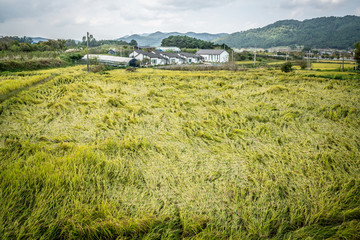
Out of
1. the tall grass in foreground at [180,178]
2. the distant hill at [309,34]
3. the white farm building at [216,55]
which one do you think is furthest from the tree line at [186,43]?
the tall grass in foreground at [180,178]

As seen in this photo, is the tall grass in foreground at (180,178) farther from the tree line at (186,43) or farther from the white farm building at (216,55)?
the tree line at (186,43)

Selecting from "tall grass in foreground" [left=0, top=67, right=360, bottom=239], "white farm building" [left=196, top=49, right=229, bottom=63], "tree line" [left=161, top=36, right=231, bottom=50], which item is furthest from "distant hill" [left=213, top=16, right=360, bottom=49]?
"tall grass in foreground" [left=0, top=67, right=360, bottom=239]

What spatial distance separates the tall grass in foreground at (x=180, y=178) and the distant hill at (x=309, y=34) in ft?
446

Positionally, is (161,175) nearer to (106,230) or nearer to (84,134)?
(106,230)

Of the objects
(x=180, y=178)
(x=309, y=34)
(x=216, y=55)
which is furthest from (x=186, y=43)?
(x=309, y=34)

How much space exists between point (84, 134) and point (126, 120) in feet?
3.18

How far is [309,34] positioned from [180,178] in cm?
19076

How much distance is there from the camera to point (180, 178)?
84.7 inches

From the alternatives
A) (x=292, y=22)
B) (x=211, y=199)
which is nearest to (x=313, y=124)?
(x=211, y=199)

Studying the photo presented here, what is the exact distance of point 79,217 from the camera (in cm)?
153

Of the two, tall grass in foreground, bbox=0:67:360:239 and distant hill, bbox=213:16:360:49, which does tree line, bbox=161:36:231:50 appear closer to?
distant hill, bbox=213:16:360:49

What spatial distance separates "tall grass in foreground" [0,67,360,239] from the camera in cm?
154

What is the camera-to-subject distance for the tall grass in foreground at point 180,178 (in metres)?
1.54

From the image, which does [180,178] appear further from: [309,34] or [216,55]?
[309,34]
